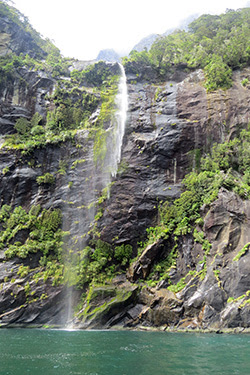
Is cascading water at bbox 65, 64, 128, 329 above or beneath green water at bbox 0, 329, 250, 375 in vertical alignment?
above

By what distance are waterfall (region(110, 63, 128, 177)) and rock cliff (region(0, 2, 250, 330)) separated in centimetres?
57

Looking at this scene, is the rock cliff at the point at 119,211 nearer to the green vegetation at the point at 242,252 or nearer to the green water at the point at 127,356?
the green vegetation at the point at 242,252

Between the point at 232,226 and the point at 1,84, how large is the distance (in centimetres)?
3093

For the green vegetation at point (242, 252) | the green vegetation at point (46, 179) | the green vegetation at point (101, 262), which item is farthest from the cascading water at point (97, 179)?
the green vegetation at point (242, 252)

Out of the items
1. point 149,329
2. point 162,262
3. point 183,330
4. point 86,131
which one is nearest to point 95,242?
point 162,262

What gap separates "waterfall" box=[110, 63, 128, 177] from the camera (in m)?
27.7

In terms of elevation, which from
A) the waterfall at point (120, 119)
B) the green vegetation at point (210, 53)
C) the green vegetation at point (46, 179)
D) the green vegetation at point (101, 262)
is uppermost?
the green vegetation at point (210, 53)

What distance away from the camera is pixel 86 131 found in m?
30.0

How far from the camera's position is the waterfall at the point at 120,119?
27656 mm

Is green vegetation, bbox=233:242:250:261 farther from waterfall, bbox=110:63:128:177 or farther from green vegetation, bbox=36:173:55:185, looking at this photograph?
green vegetation, bbox=36:173:55:185

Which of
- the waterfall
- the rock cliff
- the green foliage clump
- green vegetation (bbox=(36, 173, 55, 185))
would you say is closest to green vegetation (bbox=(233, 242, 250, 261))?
the rock cliff

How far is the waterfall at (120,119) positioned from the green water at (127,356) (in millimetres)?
16701

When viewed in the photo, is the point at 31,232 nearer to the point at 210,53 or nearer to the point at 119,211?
the point at 119,211

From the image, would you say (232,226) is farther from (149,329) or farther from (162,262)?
(149,329)
